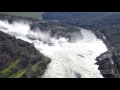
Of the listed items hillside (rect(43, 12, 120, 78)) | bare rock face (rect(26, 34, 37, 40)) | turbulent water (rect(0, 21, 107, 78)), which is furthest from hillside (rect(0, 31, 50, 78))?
hillside (rect(43, 12, 120, 78))

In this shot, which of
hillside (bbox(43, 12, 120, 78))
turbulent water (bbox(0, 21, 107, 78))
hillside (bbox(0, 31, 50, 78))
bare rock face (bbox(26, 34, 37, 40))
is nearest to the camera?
hillside (bbox(0, 31, 50, 78))

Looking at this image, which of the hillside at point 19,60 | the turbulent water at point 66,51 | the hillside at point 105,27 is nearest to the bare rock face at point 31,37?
the turbulent water at point 66,51

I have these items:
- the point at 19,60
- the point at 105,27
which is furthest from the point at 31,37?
the point at 105,27

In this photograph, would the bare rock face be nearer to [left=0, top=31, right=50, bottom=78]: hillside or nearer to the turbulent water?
the turbulent water

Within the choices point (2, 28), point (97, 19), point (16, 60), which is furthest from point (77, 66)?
point (97, 19)

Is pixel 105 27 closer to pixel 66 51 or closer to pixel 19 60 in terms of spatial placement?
pixel 66 51
